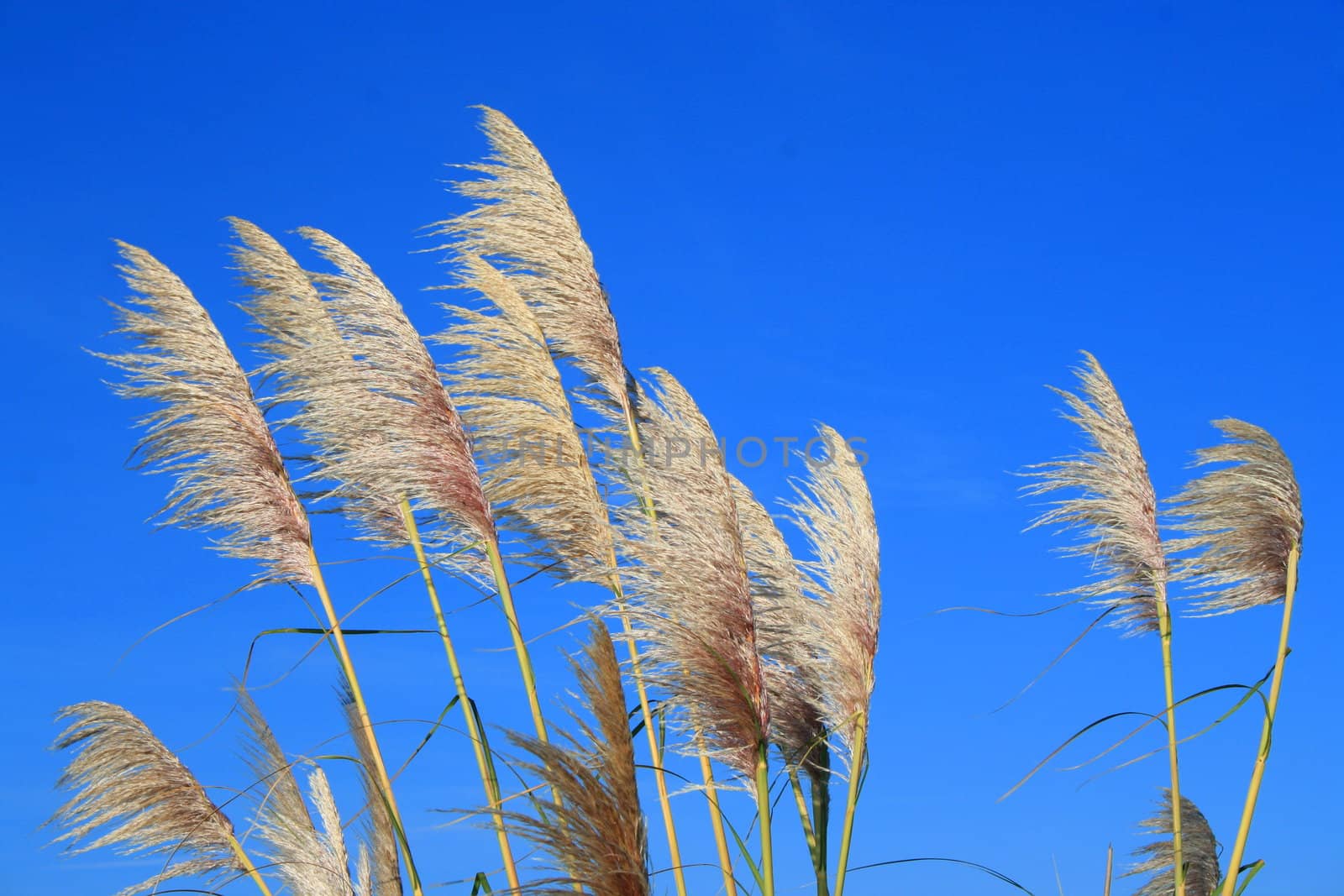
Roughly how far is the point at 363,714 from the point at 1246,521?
2877mm

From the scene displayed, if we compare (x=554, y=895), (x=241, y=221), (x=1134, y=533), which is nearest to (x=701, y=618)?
(x=554, y=895)

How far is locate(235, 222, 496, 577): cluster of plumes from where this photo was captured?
355 cm

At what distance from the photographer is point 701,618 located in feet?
9.87

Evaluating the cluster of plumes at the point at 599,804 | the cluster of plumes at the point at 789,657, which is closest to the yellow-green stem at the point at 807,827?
the cluster of plumes at the point at 789,657

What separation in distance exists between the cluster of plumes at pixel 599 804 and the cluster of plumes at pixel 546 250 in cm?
183

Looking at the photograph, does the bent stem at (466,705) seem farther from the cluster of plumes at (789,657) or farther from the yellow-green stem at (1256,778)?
the yellow-green stem at (1256,778)

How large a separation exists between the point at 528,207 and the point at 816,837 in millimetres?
2533

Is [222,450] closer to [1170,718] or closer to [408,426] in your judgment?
[408,426]

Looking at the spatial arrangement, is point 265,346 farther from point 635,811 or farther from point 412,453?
point 635,811

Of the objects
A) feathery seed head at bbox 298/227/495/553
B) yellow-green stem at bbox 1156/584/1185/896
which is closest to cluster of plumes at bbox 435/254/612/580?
feathery seed head at bbox 298/227/495/553

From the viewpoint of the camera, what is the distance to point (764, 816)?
9.95 feet

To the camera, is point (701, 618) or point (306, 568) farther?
point (306, 568)

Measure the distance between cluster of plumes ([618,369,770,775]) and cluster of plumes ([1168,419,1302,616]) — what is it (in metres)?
1.89

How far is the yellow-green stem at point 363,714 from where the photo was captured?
3.43 metres
